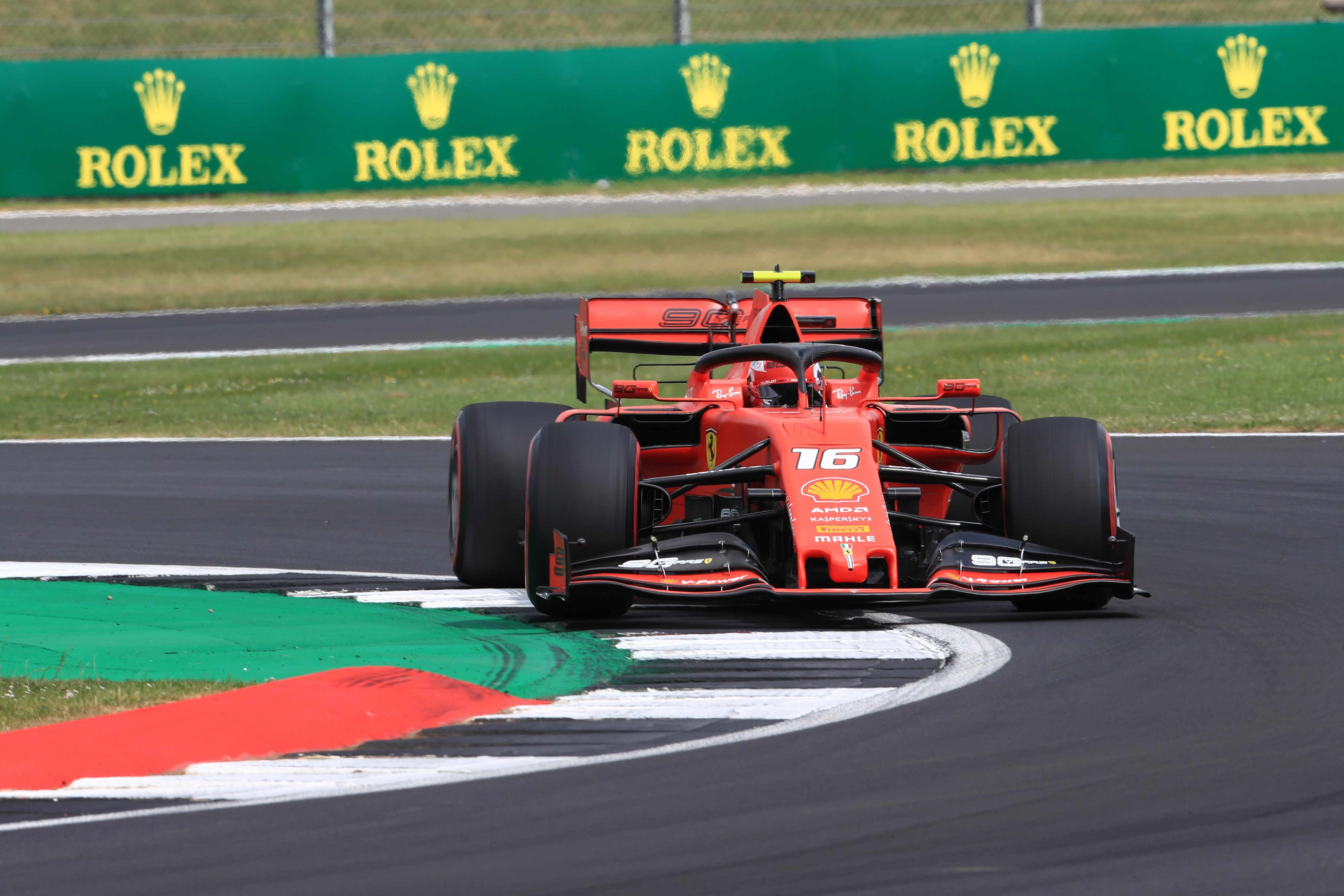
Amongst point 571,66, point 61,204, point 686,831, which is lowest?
point 686,831

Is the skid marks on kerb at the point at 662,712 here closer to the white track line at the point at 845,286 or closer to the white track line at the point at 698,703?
the white track line at the point at 698,703

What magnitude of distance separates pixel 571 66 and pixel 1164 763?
832 inches

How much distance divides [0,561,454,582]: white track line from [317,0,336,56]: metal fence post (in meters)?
17.2

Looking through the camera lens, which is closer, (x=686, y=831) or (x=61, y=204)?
(x=686, y=831)

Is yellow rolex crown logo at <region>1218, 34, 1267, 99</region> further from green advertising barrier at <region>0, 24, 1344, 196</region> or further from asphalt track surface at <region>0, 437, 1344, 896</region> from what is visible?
asphalt track surface at <region>0, 437, 1344, 896</region>

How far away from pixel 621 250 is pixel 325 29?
17.2 ft

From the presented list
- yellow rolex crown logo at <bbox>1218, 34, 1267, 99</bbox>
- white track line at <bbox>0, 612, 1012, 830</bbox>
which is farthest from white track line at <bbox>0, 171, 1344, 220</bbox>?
white track line at <bbox>0, 612, 1012, 830</bbox>

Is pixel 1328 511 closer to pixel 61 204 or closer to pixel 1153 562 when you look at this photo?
pixel 1153 562

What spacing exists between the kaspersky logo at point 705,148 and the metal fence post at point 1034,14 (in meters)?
3.90

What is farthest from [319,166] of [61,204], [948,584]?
[948,584]

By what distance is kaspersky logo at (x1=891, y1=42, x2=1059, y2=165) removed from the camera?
1027 inches

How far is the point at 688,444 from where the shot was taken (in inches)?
348

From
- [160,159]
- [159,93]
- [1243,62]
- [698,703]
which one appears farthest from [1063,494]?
[160,159]

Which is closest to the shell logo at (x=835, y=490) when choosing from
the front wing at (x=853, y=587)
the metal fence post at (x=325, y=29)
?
the front wing at (x=853, y=587)
